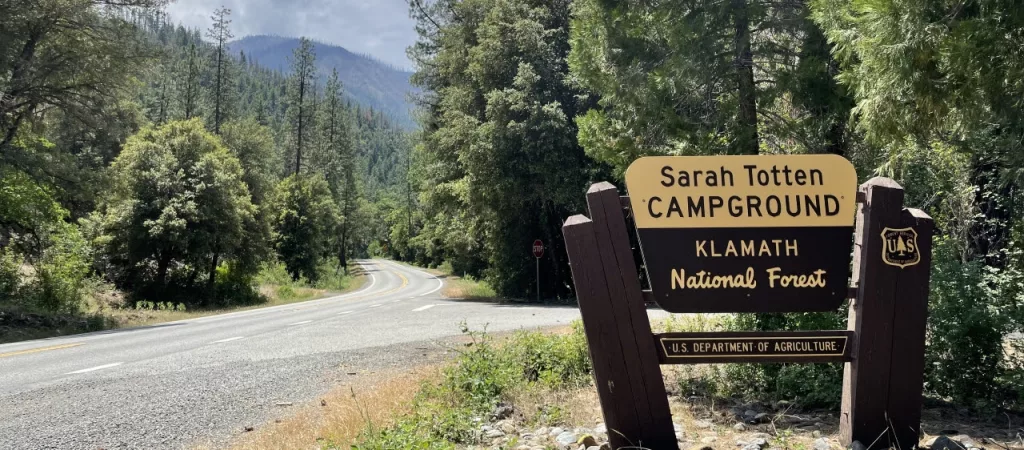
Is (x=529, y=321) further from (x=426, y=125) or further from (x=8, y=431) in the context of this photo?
(x=426, y=125)

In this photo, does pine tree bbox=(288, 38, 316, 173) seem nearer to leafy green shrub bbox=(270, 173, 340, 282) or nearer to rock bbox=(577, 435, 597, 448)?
leafy green shrub bbox=(270, 173, 340, 282)

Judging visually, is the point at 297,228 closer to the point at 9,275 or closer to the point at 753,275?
the point at 9,275

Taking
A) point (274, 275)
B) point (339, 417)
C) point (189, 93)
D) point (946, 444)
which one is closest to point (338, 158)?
point (189, 93)

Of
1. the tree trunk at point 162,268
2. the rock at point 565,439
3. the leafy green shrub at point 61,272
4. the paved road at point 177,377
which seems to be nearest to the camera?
the rock at point 565,439

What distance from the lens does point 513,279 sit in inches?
1033

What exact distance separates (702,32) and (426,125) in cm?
2627

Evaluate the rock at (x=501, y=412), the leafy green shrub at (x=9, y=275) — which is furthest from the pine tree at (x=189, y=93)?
the rock at (x=501, y=412)

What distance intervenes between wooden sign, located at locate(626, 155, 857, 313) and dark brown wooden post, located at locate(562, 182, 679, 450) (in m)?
0.17

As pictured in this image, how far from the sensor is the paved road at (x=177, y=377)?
17.5ft

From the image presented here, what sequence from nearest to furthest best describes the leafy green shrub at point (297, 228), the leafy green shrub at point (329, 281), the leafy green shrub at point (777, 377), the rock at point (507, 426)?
the rock at point (507, 426) → the leafy green shrub at point (777, 377) → the leafy green shrub at point (329, 281) → the leafy green shrub at point (297, 228)

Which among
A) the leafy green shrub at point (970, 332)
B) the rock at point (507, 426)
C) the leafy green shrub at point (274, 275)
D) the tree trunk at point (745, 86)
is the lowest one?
the leafy green shrub at point (274, 275)

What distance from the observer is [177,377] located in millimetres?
7680

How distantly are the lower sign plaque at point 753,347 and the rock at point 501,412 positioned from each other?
63.5 inches

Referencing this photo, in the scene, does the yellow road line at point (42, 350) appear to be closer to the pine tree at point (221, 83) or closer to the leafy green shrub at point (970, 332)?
the leafy green shrub at point (970, 332)
